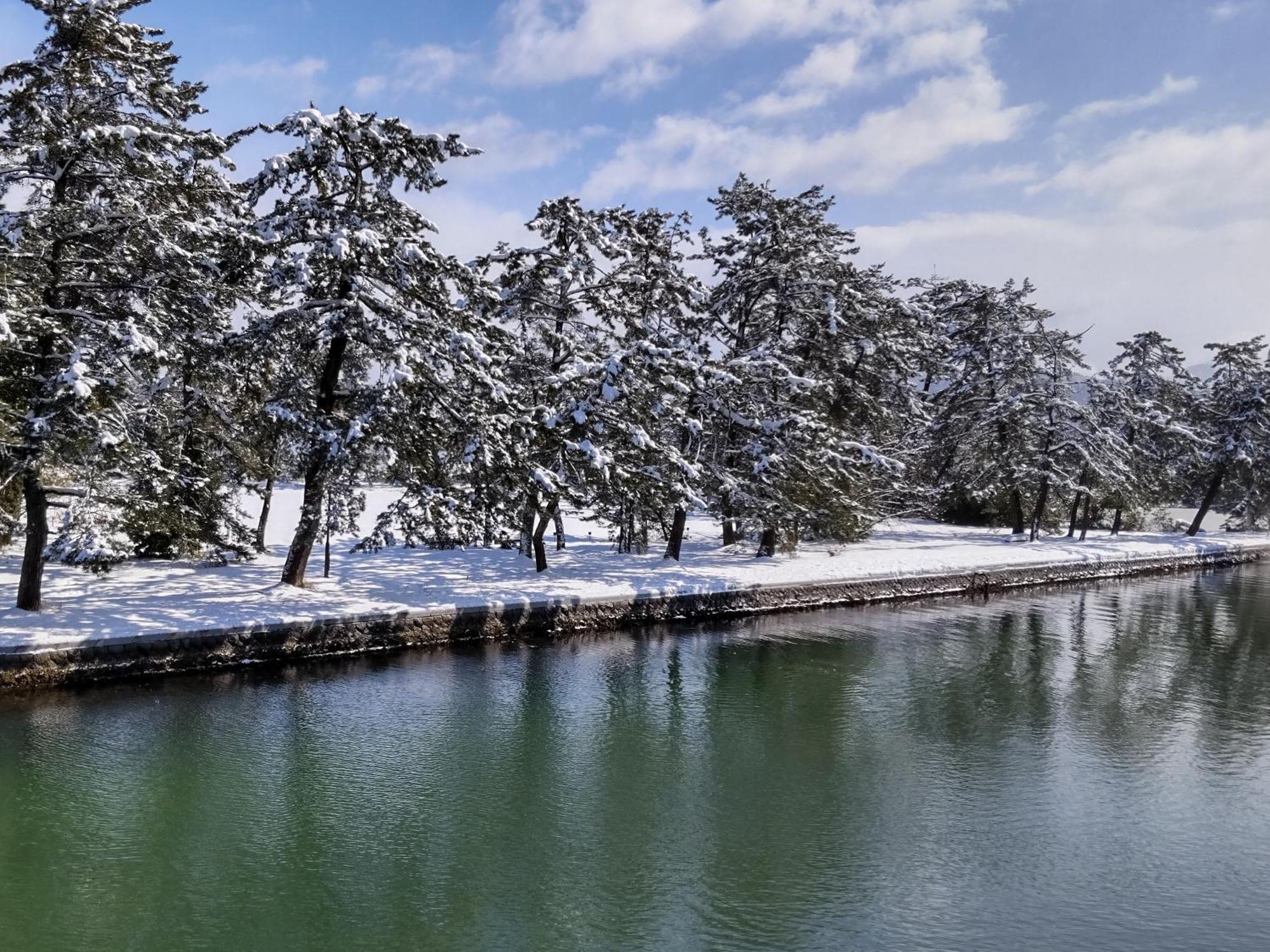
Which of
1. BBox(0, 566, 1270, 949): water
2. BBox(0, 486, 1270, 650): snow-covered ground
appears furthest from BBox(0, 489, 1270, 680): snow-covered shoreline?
BBox(0, 566, 1270, 949): water

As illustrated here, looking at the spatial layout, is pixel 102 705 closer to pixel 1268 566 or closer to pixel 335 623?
pixel 335 623

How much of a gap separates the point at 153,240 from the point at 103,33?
3591mm

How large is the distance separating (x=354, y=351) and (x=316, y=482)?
4751 mm

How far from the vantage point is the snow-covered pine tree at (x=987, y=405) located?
42.8 meters

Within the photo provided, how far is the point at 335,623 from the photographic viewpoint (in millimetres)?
19359

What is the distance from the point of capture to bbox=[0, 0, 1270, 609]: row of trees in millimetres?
16031

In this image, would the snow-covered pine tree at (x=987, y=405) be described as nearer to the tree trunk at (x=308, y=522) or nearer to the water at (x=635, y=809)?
the water at (x=635, y=809)

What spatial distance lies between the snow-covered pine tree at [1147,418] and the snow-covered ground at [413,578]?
10360mm

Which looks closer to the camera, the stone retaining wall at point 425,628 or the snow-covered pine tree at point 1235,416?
the stone retaining wall at point 425,628

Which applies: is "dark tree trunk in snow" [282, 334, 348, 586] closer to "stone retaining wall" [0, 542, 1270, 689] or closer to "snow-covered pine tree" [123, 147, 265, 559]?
"snow-covered pine tree" [123, 147, 265, 559]

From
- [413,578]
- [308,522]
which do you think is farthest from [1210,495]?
[308,522]

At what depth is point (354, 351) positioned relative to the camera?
2319cm

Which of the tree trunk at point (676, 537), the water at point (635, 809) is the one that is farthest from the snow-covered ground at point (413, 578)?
the water at point (635, 809)

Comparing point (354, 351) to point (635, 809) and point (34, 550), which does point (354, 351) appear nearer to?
point (34, 550)
